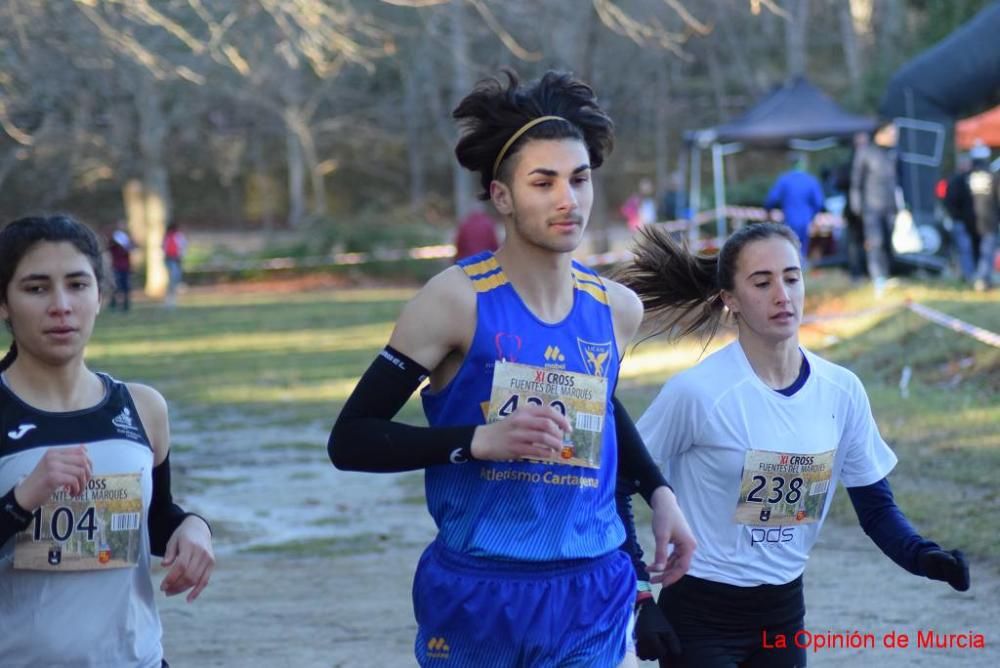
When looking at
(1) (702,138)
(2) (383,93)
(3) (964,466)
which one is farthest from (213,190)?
(3) (964,466)

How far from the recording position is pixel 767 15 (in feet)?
A: 166

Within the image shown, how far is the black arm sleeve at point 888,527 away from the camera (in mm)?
4328

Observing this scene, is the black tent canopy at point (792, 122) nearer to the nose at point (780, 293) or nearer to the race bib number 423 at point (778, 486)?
the nose at point (780, 293)

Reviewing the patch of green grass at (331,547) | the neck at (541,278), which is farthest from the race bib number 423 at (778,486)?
the patch of green grass at (331,547)

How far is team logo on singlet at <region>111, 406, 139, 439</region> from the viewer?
3516 mm

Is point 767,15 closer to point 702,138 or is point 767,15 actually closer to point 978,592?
point 702,138

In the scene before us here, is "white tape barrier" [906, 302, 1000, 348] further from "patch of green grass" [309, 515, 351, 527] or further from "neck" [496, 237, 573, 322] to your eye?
"neck" [496, 237, 573, 322]

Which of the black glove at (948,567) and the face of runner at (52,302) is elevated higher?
the face of runner at (52,302)

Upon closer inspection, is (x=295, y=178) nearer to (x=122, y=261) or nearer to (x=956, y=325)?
(x=122, y=261)

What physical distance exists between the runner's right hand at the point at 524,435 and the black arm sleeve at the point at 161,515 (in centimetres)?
76

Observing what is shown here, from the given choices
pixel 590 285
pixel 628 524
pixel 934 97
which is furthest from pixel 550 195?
pixel 934 97

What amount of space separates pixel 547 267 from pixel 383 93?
5243cm

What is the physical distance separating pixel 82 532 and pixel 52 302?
0.51 metres

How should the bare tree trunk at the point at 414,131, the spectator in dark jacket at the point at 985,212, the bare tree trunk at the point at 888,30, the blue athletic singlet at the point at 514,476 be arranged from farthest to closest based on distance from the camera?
the bare tree trunk at the point at 414,131 → the bare tree trunk at the point at 888,30 → the spectator in dark jacket at the point at 985,212 → the blue athletic singlet at the point at 514,476
